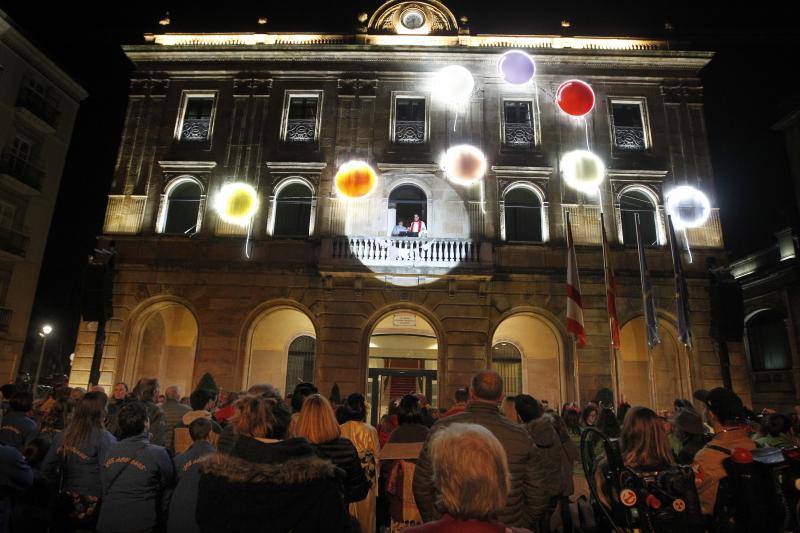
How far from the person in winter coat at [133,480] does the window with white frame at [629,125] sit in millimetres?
19319

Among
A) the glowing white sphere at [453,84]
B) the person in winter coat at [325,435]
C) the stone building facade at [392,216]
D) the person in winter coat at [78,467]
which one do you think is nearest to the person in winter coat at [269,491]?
the person in winter coat at [325,435]

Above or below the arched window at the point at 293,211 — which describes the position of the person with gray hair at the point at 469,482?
below

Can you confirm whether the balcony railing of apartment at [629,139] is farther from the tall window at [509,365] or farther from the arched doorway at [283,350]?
the arched doorway at [283,350]

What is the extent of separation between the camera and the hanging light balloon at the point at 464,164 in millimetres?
18609

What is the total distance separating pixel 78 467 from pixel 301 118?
56.9ft

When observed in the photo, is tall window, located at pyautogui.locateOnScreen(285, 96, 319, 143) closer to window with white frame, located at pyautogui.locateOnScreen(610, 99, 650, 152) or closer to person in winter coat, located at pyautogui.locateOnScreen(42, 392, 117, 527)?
A: window with white frame, located at pyautogui.locateOnScreen(610, 99, 650, 152)

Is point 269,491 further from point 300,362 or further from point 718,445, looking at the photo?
point 300,362

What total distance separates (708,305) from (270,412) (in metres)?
18.5

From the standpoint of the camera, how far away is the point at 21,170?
2534 cm

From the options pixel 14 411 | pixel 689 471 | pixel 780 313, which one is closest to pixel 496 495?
pixel 689 471

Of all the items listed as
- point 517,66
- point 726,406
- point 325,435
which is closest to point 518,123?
point 517,66

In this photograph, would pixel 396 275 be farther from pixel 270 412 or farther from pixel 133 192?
pixel 270 412

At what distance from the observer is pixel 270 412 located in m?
A: 3.09

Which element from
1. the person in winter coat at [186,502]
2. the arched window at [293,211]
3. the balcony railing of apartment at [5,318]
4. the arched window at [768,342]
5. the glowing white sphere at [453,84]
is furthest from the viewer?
the balcony railing of apartment at [5,318]
